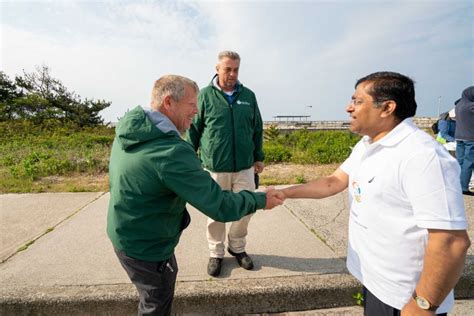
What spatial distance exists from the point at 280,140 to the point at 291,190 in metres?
11.4

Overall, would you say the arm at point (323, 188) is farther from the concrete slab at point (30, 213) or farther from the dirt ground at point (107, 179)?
the dirt ground at point (107, 179)

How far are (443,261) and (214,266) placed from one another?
2085mm

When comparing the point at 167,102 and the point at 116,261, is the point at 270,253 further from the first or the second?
the point at 167,102

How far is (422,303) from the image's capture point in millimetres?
1367

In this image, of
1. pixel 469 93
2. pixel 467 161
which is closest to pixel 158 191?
pixel 469 93

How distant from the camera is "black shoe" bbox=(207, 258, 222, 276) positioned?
2860 mm

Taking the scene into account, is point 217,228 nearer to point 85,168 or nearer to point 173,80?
point 173,80

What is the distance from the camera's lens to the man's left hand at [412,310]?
1372mm

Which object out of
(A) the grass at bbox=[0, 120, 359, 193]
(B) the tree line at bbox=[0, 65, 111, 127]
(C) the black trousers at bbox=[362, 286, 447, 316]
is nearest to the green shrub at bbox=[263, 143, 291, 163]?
(A) the grass at bbox=[0, 120, 359, 193]

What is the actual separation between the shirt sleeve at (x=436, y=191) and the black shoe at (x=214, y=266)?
2034 millimetres

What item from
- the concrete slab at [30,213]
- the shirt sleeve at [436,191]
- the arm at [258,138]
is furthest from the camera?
the concrete slab at [30,213]

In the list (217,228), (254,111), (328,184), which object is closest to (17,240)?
(217,228)

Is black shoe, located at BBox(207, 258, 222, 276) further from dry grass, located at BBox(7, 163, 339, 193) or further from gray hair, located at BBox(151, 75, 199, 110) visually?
dry grass, located at BBox(7, 163, 339, 193)

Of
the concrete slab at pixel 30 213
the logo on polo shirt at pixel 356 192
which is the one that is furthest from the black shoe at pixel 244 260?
the concrete slab at pixel 30 213
